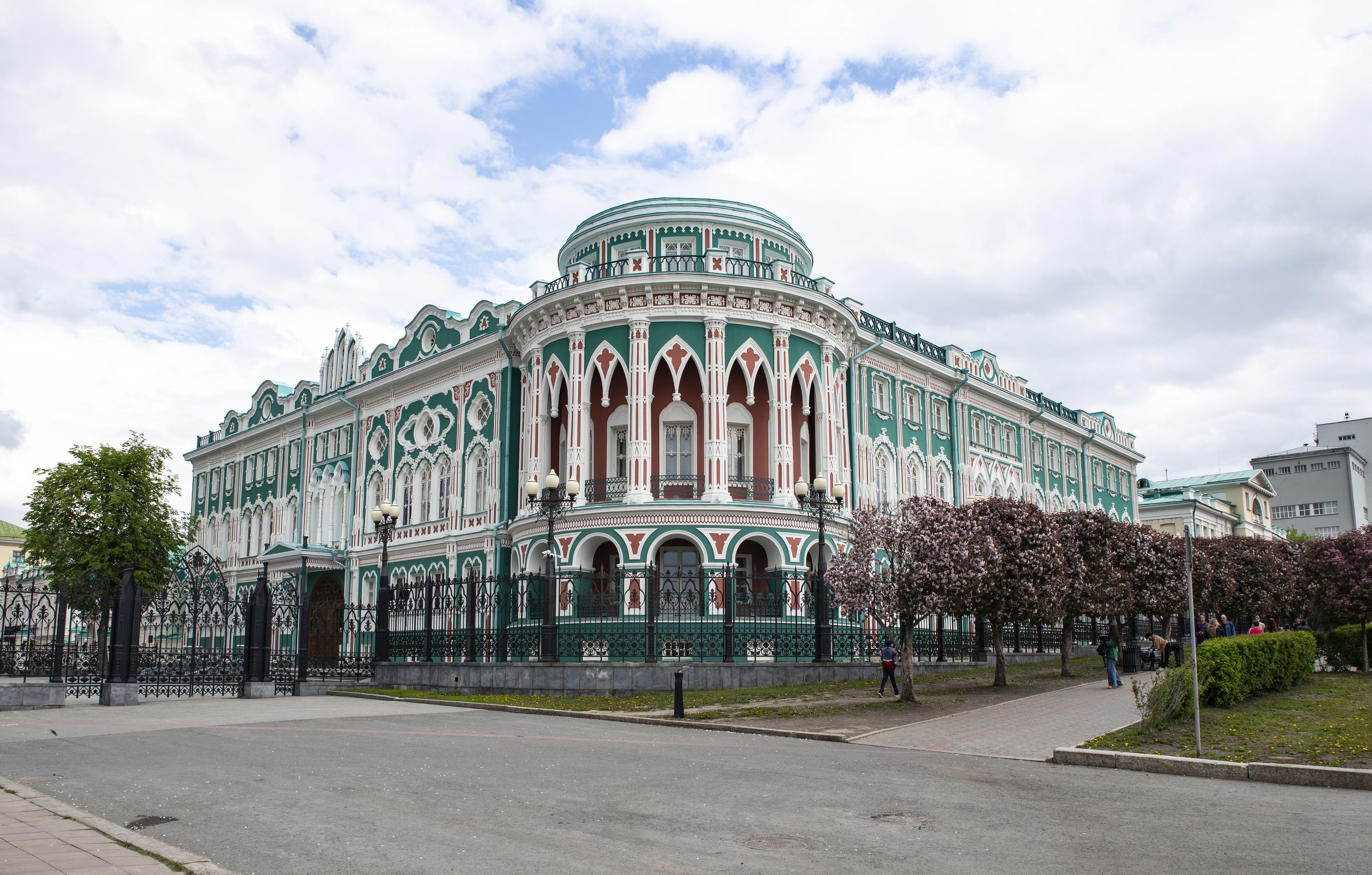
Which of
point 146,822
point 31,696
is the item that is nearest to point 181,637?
point 31,696

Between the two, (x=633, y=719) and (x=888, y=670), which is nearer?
(x=633, y=719)

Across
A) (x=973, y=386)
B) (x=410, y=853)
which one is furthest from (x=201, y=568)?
(x=973, y=386)

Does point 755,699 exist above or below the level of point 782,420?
below

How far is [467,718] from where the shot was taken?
17656mm

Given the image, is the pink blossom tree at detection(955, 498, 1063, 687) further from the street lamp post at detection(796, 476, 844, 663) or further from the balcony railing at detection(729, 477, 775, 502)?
the balcony railing at detection(729, 477, 775, 502)

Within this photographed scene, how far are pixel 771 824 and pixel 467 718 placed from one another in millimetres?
10475

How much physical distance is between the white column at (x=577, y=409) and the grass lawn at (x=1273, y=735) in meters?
17.4

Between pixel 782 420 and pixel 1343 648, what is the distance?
14952 millimetres

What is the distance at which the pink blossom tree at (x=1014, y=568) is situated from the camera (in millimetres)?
21656

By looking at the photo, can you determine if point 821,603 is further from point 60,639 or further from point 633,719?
point 60,639

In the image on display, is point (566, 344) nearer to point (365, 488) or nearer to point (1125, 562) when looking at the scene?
point (365, 488)

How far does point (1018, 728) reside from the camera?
15.4 m

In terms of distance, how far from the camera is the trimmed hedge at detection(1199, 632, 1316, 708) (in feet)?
52.0

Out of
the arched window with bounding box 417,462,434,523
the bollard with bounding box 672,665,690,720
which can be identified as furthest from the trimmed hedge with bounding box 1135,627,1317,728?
the arched window with bounding box 417,462,434,523
